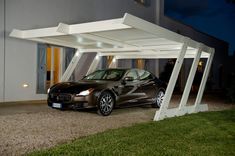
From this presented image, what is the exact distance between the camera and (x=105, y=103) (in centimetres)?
895

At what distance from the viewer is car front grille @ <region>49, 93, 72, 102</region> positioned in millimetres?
8789

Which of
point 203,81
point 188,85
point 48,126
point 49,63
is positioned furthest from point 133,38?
point 49,63

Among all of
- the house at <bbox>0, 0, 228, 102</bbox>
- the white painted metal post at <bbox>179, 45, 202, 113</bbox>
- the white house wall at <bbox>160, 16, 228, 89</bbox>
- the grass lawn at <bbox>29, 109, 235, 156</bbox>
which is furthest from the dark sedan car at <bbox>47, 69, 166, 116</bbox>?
the white house wall at <bbox>160, 16, 228, 89</bbox>

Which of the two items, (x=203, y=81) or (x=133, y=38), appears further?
(x=203, y=81)

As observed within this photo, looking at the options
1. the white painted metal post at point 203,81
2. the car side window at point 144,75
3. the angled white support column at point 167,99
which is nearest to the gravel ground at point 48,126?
the angled white support column at point 167,99

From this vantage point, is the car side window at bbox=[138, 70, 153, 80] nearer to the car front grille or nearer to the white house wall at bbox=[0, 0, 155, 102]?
the car front grille

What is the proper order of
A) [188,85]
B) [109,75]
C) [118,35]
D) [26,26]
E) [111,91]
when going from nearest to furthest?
[111,91] → [118,35] → [188,85] → [109,75] → [26,26]

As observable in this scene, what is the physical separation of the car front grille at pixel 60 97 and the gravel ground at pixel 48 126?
1.41ft

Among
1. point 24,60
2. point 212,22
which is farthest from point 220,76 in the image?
point 212,22

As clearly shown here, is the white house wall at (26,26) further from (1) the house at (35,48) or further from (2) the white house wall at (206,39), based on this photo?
(2) the white house wall at (206,39)

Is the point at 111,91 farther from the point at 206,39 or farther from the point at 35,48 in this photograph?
the point at 206,39

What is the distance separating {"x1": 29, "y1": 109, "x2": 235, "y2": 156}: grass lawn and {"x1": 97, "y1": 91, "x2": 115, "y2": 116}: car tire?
1.96m

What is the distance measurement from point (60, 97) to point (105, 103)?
133cm

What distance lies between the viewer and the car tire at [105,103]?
8.77m
